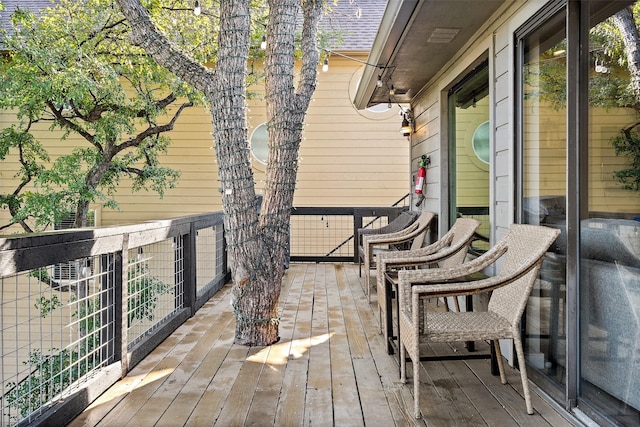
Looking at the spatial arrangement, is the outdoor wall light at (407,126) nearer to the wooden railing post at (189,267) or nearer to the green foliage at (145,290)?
the wooden railing post at (189,267)

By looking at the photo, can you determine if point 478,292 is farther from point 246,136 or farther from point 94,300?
→ point 94,300

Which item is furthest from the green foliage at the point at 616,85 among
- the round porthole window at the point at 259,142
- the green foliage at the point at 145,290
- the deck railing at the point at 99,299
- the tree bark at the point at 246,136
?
the round porthole window at the point at 259,142

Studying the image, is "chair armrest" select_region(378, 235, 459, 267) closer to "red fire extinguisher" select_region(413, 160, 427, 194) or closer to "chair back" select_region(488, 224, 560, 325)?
"chair back" select_region(488, 224, 560, 325)

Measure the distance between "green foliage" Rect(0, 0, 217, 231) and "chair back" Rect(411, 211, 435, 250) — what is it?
4.03 m

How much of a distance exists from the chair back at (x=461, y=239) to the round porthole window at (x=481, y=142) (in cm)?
52

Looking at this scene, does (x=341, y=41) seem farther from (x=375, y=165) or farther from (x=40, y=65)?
(x=40, y=65)

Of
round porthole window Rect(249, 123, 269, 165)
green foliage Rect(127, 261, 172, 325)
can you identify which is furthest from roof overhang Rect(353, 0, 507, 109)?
round porthole window Rect(249, 123, 269, 165)

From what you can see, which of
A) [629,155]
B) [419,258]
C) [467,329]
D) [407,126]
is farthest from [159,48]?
[407,126]

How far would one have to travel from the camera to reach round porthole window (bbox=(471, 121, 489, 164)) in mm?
3740

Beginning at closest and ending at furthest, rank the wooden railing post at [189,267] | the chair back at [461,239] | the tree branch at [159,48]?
the tree branch at [159,48]
the chair back at [461,239]
the wooden railing post at [189,267]

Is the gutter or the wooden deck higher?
the gutter

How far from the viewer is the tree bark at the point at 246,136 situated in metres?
3.18

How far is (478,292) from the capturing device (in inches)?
92.5

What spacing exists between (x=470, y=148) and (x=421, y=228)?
0.99m
